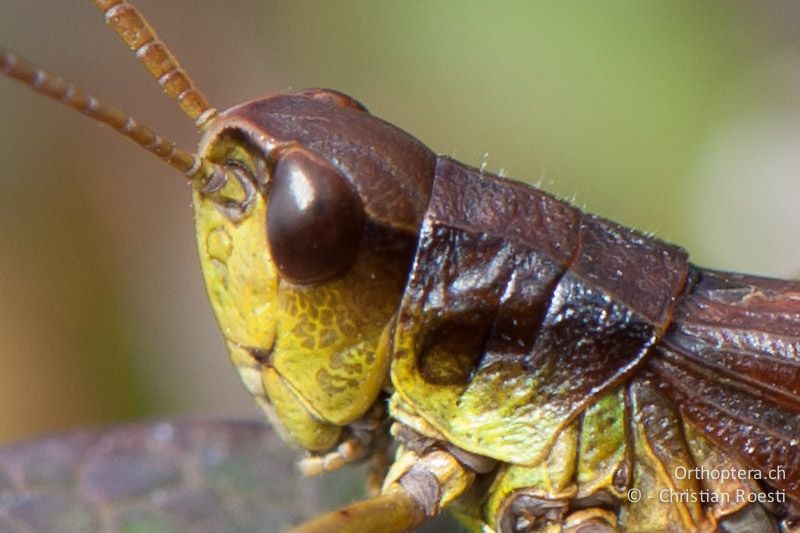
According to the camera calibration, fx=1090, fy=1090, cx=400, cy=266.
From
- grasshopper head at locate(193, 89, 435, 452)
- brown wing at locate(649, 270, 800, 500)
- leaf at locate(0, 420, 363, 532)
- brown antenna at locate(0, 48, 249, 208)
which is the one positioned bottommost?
brown wing at locate(649, 270, 800, 500)

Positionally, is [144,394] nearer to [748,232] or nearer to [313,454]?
[313,454]

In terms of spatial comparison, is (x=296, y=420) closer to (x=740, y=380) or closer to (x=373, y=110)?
(x=740, y=380)

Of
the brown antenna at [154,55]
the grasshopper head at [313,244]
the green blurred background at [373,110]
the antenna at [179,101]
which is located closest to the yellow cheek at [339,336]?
the grasshopper head at [313,244]

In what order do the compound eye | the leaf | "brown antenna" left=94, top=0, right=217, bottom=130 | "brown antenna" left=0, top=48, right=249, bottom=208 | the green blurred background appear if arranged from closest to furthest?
"brown antenna" left=0, top=48, right=249, bottom=208
the compound eye
"brown antenna" left=94, top=0, right=217, bottom=130
the leaf
the green blurred background

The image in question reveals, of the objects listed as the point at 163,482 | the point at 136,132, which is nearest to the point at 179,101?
the point at 136,132

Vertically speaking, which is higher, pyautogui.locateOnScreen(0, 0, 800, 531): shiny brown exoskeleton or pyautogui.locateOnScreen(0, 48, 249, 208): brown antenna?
pyautogui.locateOnScreen(0, 48, 249, 208): brown antenna

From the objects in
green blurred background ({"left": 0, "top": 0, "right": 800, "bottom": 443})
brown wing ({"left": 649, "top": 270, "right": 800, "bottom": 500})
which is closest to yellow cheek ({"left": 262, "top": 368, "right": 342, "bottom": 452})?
brown wing ({"left": 649, "top": 270, "right": 800, "bottom": 500})

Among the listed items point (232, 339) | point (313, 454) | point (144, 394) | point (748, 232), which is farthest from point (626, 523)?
point (748, 232)

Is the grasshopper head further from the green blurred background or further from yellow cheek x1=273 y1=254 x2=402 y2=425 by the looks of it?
the green blurred background
